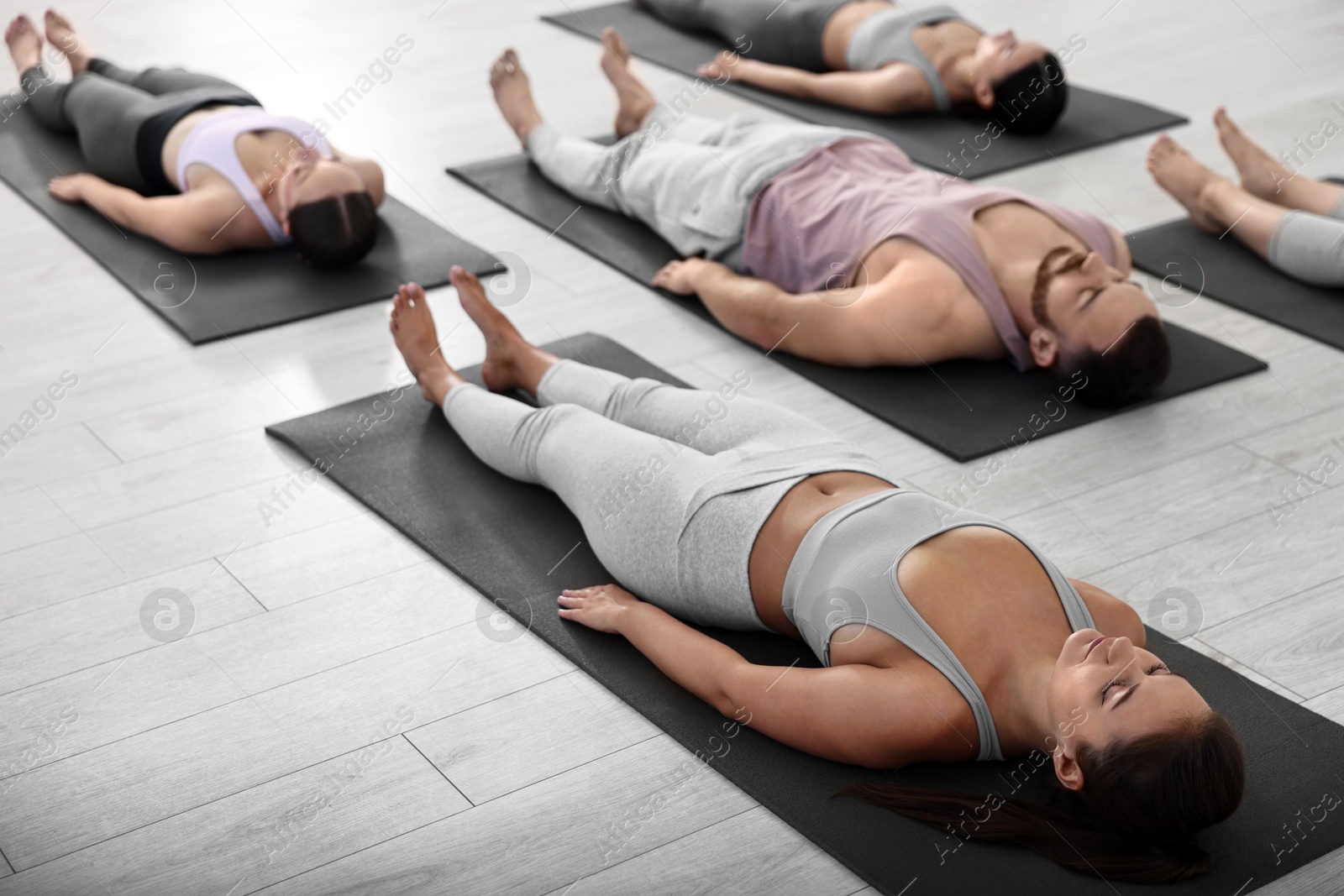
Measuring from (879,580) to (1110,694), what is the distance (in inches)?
12.0

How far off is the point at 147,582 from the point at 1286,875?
5.09ft

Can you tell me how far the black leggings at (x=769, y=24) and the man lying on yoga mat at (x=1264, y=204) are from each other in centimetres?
130

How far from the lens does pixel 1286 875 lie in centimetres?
150

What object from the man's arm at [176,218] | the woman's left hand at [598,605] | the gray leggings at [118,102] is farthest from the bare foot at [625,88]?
the woman's left hand at [598,605]

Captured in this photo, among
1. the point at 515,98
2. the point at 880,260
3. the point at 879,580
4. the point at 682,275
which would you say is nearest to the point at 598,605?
the point at 879,580

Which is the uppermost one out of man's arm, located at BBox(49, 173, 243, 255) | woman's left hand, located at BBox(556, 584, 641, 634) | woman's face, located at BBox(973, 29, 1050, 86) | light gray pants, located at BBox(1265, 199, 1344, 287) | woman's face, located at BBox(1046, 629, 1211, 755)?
woman's face, located at BBox(1046, 629, 1211, 755)

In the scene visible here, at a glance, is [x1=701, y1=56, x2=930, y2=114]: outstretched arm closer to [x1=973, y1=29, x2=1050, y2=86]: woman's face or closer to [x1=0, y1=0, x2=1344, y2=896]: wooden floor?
[x1=973, y1=29, x2=1050, y2=86]: woman's face

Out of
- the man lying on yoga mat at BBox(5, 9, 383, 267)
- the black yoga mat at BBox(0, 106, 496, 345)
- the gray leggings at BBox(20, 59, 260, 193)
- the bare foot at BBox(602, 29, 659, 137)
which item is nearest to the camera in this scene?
the black yoga mat at BBox(0, 106, 496, 345)

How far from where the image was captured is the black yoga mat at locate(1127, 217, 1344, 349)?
2.80 meters

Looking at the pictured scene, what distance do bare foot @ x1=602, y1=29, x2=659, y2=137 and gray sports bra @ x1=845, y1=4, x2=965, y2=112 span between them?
0.87 meters

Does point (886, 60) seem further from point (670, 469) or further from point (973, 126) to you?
point (670, 469)

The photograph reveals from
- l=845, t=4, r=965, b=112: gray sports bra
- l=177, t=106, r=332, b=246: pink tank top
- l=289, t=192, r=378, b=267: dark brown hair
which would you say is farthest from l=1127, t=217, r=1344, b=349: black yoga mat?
l=177, t=106, r=332, b=246: pink tank top

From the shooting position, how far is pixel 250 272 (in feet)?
→ 9.73

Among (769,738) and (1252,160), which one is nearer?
(769,738)
